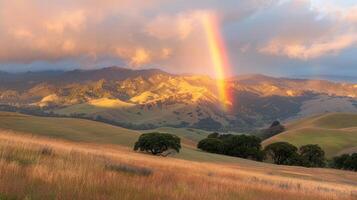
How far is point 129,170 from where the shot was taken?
16.7 meters

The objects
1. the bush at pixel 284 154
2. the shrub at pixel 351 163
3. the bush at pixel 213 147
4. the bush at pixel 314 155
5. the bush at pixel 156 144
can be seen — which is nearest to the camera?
the bush at pixel 156 144

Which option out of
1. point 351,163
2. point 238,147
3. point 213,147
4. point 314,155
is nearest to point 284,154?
point 314,155

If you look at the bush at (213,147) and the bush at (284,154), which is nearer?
the bush at (284,154)

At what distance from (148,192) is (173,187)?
7.02ft

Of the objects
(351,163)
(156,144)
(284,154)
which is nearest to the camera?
(156,144)

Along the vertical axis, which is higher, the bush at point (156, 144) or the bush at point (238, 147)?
the bush at point (238, 147)

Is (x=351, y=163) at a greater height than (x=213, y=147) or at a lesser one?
lesser

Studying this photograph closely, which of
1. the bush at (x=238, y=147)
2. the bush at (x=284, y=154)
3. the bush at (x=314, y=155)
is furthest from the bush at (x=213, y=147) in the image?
the bush at (x=314, y=155)

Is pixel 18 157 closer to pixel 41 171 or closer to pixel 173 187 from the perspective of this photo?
pixel 41 171

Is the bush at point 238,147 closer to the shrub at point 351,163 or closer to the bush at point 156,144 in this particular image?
the shrub at point 351,163

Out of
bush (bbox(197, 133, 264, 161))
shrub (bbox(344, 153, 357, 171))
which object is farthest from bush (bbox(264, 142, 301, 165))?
shrub (bbox(344, 153, 357, 171))

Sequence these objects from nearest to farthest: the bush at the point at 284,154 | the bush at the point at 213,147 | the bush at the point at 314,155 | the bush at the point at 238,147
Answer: the bush at the point at 284,154 < the bush at the point at 238,147 < the bush at the point at 213,147 < the bush at the point at 314,155

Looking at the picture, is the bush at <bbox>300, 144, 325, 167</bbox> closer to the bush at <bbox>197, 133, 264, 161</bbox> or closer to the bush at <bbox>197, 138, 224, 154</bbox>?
the bush at <bbox>197, 133, 264, 161</bbox>

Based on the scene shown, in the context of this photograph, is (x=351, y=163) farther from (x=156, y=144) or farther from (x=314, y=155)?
(x=156, y=144)
